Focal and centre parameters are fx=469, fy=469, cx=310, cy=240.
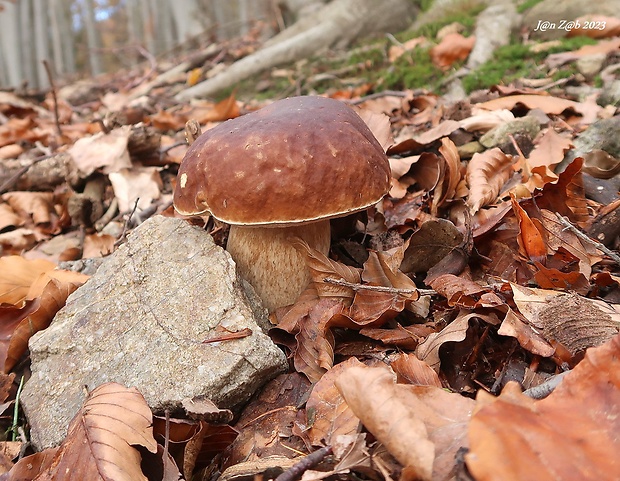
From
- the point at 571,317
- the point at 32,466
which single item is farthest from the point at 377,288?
the point at 32,466

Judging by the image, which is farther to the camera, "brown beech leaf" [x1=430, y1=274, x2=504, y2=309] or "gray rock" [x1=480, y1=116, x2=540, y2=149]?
"gray rock" [x1=480, y1=116, x2=540, y2=149]

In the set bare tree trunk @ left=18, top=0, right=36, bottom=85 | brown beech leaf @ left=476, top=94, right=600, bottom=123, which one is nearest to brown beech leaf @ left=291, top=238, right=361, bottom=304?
brown beech leaf @ left=476, top=94, right=600, bottom=123

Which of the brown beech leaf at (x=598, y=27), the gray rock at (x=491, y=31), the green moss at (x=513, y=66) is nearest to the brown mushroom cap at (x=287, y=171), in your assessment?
the green moss at (x=513, y=66)

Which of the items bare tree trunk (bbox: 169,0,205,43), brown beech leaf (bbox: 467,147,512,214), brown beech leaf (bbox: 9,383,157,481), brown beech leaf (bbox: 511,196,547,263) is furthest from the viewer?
bare tree trunk (bbox: 169,0,205,43)

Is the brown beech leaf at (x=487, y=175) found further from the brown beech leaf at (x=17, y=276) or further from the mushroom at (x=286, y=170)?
the brown beech leaf at (x=17, y=276)

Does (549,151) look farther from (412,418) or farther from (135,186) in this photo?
(135,186)

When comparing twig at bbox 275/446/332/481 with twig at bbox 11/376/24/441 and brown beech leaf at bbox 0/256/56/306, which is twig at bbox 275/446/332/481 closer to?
twig at bbox 11/376/24/441
